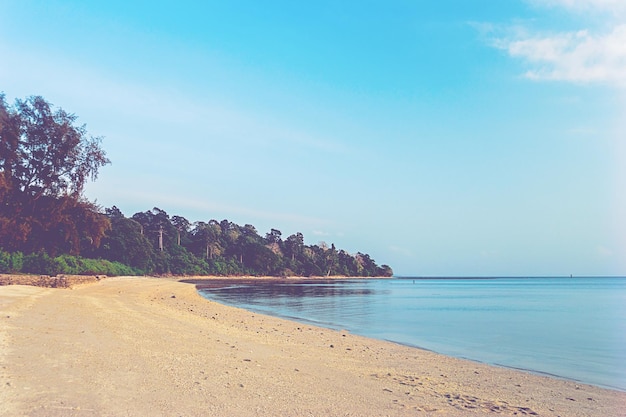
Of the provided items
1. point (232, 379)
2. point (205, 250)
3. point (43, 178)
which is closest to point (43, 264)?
point (43, 178)

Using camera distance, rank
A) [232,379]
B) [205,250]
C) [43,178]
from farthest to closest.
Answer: [205,250] → [43,178] → [232,379]

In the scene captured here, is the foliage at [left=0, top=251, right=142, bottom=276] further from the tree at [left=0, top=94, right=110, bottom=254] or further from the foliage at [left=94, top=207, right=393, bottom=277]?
the foliage at [left=94, top=207, right=393, bottom=277]

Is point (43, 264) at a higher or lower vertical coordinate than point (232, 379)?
higher

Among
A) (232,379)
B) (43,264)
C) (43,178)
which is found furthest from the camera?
(43,264)

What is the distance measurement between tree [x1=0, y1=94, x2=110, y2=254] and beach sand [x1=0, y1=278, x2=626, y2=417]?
16.8 meters

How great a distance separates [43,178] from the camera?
2828 cm

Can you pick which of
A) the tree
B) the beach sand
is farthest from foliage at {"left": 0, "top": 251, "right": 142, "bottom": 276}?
the beach sand

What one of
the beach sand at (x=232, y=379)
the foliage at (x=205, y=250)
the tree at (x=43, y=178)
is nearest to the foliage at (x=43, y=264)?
the tree at (x=43, y=178)

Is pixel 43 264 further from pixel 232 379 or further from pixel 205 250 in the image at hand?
pixel 205 250

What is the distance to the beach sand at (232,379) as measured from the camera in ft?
19.6

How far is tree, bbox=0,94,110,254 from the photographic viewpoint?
2636cm

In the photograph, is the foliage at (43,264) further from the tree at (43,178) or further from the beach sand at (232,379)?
the beach sand at (232,379)

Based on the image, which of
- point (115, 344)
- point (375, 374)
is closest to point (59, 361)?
point (115, 344)

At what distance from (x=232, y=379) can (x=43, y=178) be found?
26.1 meters
